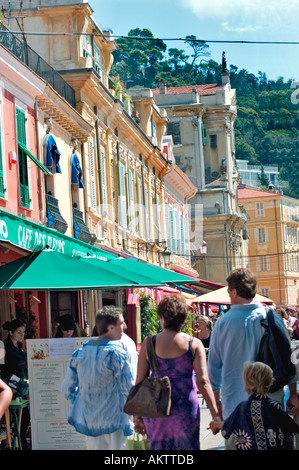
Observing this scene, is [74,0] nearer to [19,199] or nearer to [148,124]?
[19,199]

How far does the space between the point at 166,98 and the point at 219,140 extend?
17.0 feet

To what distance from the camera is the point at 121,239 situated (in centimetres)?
2991

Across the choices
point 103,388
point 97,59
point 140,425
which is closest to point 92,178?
point 97,59

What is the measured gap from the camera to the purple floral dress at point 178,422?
702 centimetres

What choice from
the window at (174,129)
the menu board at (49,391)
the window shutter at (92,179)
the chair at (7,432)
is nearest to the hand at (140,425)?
the menu board at (49,391)

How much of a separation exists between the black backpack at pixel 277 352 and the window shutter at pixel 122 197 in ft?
73.7

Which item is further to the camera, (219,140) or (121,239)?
(219,140)

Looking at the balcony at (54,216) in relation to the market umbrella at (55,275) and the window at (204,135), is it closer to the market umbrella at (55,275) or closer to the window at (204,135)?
the market umbrella at (55,275)

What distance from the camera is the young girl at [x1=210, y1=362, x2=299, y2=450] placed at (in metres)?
6.57

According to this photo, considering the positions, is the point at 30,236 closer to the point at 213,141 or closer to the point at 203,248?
the point at 203,248

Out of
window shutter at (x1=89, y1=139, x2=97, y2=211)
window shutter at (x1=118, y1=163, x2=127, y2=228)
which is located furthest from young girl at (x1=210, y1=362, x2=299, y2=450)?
window shutter at (x1=118, y1=163, x2=127, y2=228)

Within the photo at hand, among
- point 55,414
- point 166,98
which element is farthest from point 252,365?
point 166,98

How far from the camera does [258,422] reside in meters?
6.60

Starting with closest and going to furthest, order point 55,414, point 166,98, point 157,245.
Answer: point 55,414 < point 157,245 < point 166,98
